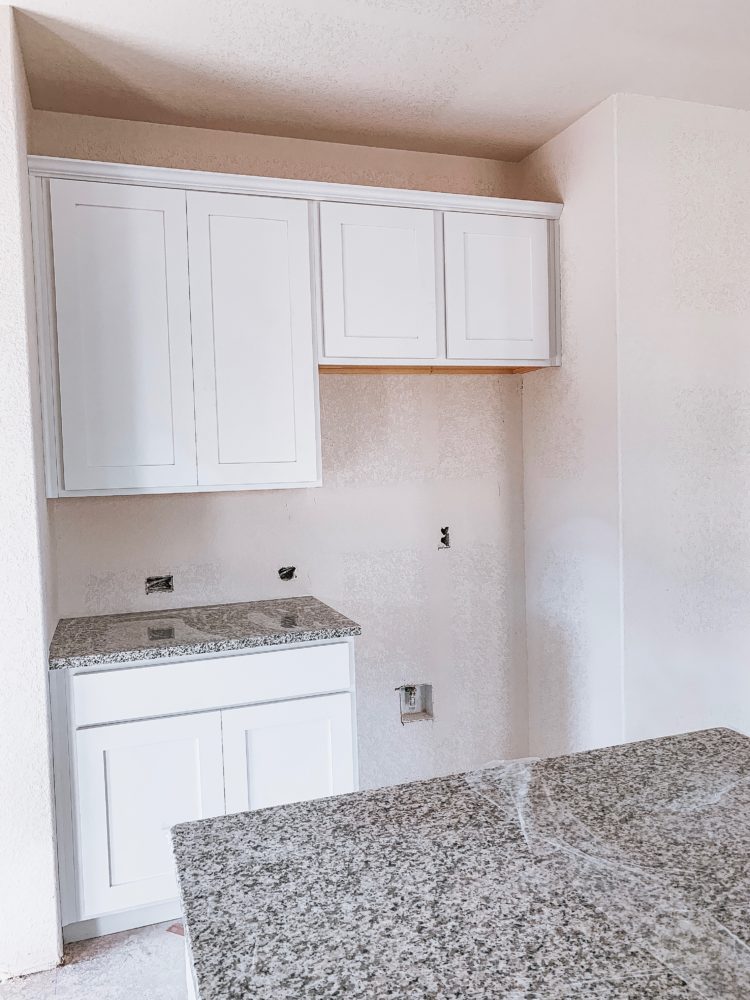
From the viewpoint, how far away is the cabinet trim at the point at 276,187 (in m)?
2.21

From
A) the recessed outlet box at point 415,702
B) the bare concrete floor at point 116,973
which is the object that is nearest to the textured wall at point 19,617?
the bare concrete floor at point 116,973

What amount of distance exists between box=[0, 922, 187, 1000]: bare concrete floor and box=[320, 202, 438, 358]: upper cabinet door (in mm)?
1835

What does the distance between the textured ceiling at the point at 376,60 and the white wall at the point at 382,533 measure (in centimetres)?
16

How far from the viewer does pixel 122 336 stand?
7.47 ft

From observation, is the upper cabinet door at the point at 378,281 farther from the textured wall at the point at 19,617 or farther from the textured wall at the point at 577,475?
the textured wall at the point at 19,617

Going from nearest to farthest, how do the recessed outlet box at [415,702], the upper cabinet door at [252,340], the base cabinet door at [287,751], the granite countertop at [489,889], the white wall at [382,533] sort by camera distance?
the granite countertop at [489,889]
the base cabinet door at [287,751]
the upper cabinet door at [252,340]
the white wall at [382,533]
the recessed outlet box at [415,702]

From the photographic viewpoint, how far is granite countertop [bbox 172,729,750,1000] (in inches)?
25.7

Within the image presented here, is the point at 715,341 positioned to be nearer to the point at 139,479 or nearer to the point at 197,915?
the point at 139,479

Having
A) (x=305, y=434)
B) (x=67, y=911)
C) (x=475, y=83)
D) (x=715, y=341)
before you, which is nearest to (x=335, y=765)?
(x=67, y=911)

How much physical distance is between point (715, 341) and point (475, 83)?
3.92 ft

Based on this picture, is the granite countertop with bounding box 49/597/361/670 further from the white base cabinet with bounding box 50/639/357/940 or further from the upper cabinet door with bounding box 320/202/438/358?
the upper cabinet door with bounding box 320/202/438/358

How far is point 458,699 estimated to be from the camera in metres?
3.05

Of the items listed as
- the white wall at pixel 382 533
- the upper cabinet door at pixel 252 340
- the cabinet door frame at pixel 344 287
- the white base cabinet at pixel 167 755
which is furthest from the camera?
the white wall at pixel 382 533

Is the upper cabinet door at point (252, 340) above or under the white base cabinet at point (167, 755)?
above
